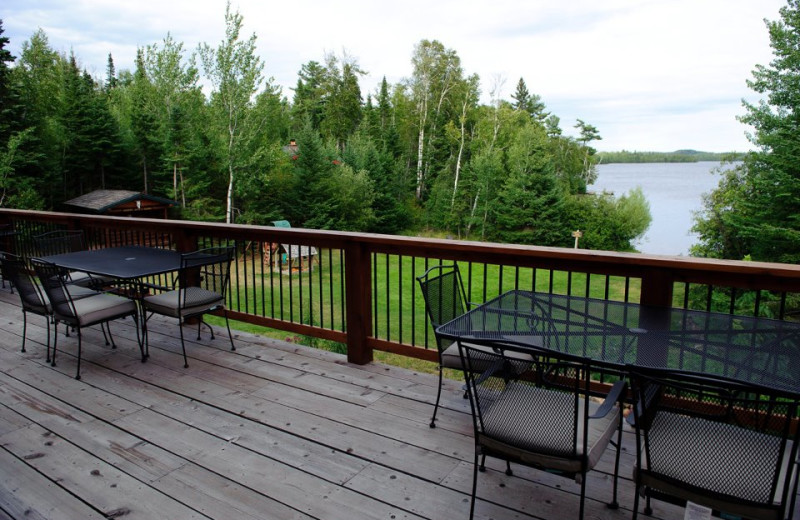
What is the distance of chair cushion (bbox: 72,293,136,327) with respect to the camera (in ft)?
11.1

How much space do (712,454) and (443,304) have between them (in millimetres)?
1552

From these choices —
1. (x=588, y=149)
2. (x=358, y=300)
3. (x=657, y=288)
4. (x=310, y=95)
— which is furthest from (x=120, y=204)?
(x=588, y=149)

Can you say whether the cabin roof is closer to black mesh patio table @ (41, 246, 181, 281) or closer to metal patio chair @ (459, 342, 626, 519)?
black mesh patio table @ (41, 246, 181, 281)

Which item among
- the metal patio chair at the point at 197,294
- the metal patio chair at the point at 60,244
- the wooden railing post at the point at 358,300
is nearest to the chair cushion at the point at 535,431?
the wooden railing post at the point at 358,300

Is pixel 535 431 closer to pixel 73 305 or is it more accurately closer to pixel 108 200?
pixel 73 305

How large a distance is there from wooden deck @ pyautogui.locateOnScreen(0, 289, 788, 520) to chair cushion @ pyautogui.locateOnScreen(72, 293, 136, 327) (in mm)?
391

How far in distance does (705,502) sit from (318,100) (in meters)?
35.4

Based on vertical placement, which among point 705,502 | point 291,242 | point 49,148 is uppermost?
point 49,148

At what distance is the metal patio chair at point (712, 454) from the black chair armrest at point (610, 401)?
0.38 ft

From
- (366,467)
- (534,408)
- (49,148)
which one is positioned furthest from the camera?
(49,148)

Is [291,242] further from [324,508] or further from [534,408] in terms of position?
[534,408]

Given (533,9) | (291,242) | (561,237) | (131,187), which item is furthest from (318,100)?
(291,242)

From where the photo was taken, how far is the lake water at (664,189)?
29.1 meters

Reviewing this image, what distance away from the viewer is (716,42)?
26812 millimetres
